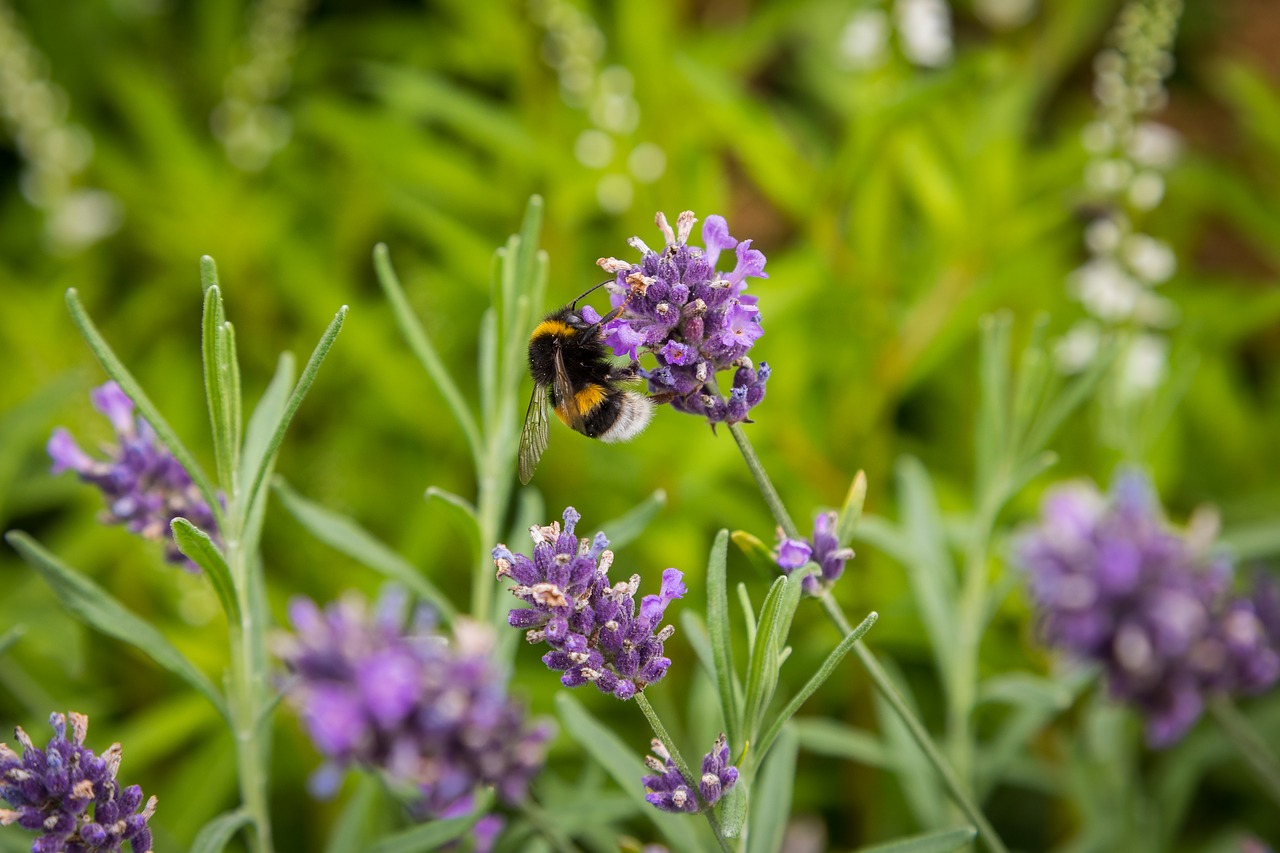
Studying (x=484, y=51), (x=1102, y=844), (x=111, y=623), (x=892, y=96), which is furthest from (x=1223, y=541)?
(x=484, y=51)

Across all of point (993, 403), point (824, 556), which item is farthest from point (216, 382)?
point (993, 403)

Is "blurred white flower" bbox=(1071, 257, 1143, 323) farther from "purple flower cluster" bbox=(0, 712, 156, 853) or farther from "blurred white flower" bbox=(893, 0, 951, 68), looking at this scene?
"purple flower cluster" bbox=(0, 712, 156, 853)

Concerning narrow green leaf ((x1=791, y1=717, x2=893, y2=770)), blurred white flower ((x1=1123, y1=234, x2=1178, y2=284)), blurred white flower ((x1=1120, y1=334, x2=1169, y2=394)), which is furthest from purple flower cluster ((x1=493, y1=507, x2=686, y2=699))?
blurred white flower ((x1=1123, y1=234, x2=1178, y2=284))

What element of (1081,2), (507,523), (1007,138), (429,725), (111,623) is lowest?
(429,725)

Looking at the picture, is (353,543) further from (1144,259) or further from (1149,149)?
(1149,149)

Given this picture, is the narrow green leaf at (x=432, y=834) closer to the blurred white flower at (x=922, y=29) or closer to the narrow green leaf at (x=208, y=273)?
the narrow green leaf at (x=208, y=273)

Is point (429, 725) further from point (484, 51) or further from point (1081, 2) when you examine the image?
point (1081, 2)
